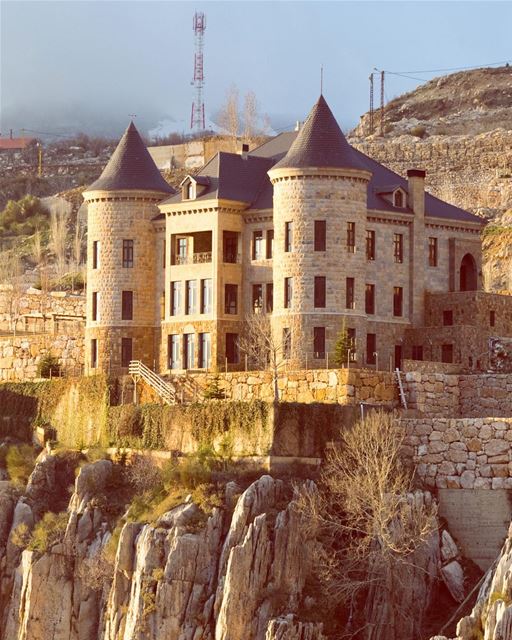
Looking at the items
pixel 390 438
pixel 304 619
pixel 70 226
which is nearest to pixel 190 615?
pixel 304 619

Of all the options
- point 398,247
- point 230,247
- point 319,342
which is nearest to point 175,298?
point 230,247

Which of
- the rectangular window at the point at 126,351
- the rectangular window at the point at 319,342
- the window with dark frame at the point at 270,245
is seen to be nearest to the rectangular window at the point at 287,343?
the rectangular window at the point at 319,342

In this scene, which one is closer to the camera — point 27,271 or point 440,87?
point 27,271

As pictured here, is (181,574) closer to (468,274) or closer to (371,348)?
(371,348)

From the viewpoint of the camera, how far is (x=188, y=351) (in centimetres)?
9638

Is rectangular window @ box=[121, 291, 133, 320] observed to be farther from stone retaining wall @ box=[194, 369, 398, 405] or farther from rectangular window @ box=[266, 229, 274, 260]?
stone retaining wall @ box=[194, 369, 398, 405]

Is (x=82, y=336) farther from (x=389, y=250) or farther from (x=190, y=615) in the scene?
(x=190, y=615)

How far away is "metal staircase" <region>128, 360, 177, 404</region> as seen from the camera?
9150cm

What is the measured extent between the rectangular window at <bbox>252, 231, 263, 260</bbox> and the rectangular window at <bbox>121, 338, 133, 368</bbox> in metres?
6.90

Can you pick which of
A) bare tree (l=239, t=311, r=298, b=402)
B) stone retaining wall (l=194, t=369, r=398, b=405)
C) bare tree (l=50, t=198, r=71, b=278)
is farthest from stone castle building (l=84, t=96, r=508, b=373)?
bare tree (l=50, t=198, r=71, b=278)

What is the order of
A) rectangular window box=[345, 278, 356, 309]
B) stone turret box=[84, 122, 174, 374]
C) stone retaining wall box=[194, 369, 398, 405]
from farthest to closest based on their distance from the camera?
1. stone turret box=[84, 122, 174, 374]
2. rectangular window box=[345, 278, 356, 309]
3. stone retaining wall box=[194, 369, 398, 405]

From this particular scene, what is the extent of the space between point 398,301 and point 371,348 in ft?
10.2

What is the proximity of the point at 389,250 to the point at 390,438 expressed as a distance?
1620cm

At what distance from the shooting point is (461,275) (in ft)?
333
